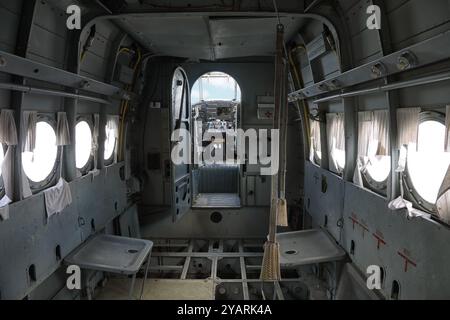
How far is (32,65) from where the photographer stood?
2801mm

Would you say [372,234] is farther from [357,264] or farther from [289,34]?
[289,34]

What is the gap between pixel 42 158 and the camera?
3680mm

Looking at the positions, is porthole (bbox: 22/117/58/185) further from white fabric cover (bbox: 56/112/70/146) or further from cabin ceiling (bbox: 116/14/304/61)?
cabin ceiling (bbox: 116/14/304/61)

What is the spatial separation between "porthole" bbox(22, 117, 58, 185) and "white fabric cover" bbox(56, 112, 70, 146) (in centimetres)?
5

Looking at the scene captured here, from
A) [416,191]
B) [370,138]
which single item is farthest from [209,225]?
[416,191]

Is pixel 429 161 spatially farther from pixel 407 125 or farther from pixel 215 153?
pixel 215 153

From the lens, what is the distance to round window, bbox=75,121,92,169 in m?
4.43

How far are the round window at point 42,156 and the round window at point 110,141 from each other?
1517 mm

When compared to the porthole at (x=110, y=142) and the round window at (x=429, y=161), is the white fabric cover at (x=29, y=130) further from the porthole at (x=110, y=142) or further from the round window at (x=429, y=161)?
the round window at (x=429, y=161)

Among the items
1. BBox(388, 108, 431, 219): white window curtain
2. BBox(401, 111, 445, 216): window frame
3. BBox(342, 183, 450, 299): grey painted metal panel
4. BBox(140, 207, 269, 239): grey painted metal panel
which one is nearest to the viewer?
BBox(342, 183, 450, 299): grey painted metal panel

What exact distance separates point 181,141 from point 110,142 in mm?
1413

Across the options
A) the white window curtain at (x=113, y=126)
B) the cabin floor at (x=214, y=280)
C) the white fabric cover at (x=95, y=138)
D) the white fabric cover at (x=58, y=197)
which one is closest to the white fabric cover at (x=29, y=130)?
the white fabric cover at (x=58, y=197)

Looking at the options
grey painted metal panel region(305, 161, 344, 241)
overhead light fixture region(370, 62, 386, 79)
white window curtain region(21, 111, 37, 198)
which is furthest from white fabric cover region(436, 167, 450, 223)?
white window curtain region(21, 111, 37, 198)

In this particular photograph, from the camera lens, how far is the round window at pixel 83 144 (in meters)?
4.43
